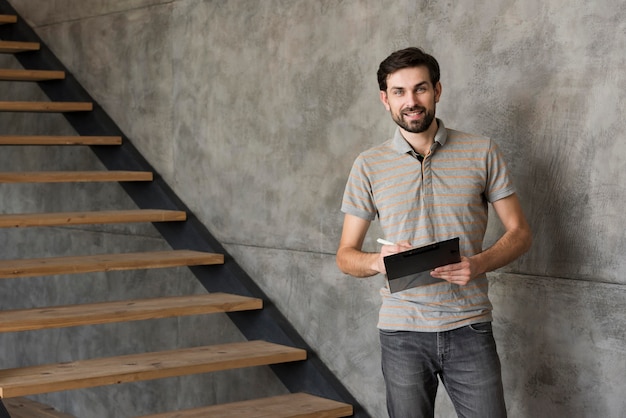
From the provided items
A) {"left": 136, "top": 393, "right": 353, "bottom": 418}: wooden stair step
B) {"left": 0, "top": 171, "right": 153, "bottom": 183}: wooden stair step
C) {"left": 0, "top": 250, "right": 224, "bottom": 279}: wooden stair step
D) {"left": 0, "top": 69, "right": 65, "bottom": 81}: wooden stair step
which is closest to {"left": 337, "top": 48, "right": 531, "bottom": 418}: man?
{"left": 136, "top": 393, "right": 353, "bottom": 418}: wooden stair step

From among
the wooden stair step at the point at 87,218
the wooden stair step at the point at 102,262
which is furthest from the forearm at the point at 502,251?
the wooden stair step at the point at 87,218

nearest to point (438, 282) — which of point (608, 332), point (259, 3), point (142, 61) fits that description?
point (608, 332)

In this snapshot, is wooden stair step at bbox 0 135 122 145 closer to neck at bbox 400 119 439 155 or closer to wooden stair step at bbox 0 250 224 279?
wooden stair step at bbox 0 250 224 279

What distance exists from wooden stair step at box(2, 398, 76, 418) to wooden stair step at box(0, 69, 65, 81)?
6.60 ft

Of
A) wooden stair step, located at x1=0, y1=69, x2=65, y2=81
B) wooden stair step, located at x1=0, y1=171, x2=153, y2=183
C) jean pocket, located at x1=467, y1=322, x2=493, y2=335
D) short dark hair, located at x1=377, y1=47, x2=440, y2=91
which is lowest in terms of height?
jean pocket, located at x1=467, y1=322, x2=493, y2=335

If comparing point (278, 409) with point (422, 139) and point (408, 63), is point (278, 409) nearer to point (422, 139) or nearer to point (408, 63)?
point (422, 139)

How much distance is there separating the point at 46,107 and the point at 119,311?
1.65 metres

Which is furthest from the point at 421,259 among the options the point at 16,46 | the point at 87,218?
the point at 16,46

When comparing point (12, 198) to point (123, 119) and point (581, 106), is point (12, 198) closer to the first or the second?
point (123, 119)

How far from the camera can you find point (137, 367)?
3650 mm

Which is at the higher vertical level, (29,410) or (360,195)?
(360,195)

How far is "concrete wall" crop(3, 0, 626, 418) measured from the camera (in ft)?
9.45

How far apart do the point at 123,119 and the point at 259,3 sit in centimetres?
133

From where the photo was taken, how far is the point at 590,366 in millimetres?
2926
